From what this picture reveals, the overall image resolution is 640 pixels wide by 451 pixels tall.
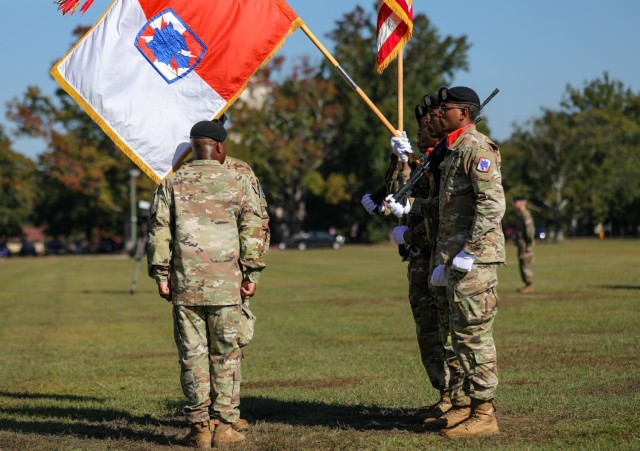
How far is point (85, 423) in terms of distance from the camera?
887 cm

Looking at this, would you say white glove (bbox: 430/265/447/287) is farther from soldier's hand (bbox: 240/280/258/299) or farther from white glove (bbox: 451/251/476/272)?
soldier's hand (bbox: 240/280/258/299)

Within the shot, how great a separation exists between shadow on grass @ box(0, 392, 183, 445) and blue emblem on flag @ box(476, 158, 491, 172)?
10.2ft

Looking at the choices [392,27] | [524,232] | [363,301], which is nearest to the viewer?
[392,27]

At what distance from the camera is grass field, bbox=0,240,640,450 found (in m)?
7.68

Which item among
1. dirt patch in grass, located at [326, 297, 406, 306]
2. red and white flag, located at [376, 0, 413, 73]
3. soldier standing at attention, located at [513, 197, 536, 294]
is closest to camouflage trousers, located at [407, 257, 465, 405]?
red and white flag, located at [376, 0, 413, 73]

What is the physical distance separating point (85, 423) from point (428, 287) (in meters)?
3.29

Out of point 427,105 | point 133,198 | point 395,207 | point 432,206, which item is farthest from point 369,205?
point 133,198

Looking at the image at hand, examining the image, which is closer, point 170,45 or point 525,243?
point 170,45

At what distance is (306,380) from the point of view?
10953 millimetres

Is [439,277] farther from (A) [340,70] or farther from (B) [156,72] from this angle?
(B) [156,72]

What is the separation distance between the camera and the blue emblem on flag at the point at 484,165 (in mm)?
7270

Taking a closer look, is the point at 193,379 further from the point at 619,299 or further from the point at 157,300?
the point at 157,300

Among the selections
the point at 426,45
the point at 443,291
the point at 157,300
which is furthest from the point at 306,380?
the point at 426,45

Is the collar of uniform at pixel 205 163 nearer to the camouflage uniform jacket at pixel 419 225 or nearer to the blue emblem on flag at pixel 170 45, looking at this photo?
the camouflage uniform jacket at pixel 419 225
